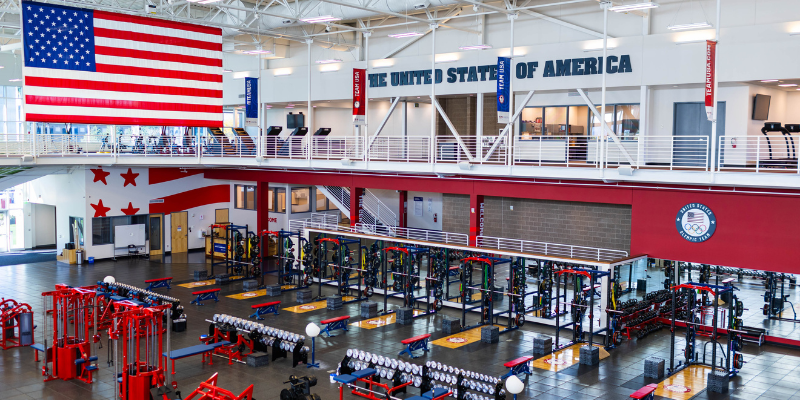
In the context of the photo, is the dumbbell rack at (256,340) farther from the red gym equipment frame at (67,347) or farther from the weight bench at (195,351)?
the red gym equipment frame at (67,347)

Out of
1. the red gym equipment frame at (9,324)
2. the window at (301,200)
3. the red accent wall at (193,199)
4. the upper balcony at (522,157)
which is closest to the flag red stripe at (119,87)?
the red gym equipment frame at (9,324)

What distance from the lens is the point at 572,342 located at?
17.3 meters

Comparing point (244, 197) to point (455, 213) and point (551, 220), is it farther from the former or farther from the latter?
point (551, 220)

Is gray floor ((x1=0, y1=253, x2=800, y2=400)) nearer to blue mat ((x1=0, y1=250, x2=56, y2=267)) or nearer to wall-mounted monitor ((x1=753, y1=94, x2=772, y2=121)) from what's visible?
wall-mounted monitor ((x1=753, y1=94, x2=772, y2=121))

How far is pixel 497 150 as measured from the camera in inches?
896

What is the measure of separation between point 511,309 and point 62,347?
37.3 feet

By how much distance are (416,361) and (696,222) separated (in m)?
8.21

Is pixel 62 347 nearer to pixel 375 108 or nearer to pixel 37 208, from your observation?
pixel 375 108

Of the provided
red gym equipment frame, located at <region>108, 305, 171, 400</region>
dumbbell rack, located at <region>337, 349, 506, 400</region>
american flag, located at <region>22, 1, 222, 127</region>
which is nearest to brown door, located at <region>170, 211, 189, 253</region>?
american flag, located at <region>22, 1, 222, 127</region>

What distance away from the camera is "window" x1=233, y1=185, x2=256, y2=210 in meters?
31.3

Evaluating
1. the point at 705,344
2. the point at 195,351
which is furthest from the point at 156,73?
the point at 705,344

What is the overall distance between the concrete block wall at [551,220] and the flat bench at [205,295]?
1071 cm

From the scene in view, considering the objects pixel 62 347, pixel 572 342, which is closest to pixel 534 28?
pixel 572 342

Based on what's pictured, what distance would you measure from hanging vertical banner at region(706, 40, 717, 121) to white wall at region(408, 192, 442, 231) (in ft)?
47.0
